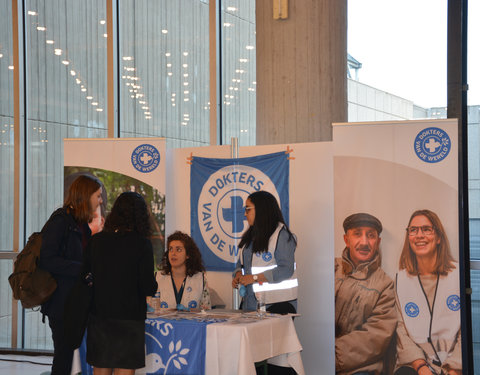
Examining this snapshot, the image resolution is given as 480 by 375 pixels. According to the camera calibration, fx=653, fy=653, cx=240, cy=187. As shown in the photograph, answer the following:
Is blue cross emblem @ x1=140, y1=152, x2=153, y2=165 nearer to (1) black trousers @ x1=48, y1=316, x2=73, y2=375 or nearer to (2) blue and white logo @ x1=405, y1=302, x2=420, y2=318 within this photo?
(1) black trousers @ x1=48, y1=316, x2=73, y2=375

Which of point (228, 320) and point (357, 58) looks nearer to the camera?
point (228, 320)

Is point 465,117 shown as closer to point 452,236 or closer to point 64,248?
point 452,236

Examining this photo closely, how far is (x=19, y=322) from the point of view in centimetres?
705

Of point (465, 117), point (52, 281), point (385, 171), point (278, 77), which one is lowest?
point (52, 281)

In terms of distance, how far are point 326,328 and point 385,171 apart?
1.29 meters

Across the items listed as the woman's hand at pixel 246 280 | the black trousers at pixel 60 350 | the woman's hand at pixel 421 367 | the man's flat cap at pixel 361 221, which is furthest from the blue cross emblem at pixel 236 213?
the black trousers at pixel 60 350

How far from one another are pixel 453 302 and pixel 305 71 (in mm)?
2376

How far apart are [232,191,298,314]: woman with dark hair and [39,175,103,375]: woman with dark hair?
1106mm

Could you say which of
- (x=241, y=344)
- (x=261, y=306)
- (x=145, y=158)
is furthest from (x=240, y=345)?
(x=145, y=158)

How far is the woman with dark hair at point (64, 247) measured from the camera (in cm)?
373

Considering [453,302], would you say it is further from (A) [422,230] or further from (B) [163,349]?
(B) [163,349]

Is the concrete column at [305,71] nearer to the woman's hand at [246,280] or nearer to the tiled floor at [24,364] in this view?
the woman's hand at [246,280]

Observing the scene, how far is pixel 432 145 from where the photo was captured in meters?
4.73

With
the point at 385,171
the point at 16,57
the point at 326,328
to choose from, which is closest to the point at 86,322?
the point at 326,328
